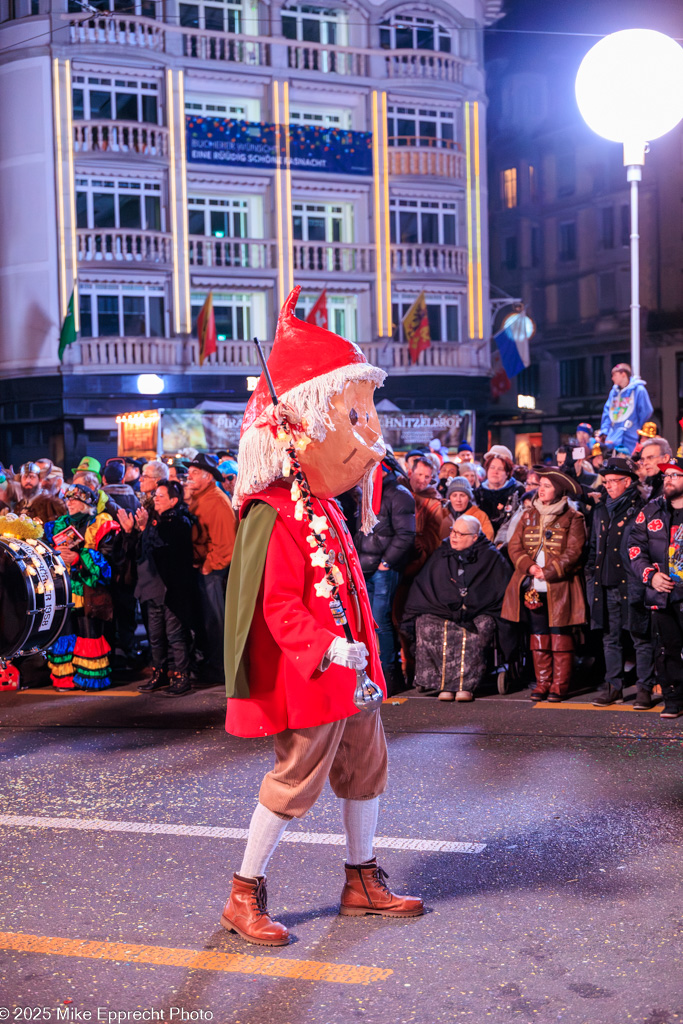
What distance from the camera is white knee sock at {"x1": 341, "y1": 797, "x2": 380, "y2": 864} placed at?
14.6 ft

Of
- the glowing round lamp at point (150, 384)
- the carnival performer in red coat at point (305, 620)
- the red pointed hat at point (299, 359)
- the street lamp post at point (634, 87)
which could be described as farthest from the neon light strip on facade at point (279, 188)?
the carnival performer in red coat at point (305, 620)

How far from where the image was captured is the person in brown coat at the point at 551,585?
8664 mm

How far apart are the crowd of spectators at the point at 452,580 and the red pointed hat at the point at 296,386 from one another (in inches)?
148

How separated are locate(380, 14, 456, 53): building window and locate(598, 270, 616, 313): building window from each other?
13887 mm

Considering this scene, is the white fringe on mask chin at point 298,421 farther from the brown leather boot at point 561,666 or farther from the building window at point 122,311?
the building window at point 122,311

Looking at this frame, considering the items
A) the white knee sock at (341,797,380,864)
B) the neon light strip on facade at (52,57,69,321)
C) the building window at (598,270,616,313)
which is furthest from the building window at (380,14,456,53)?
the white knee sock at (341,797,380,864)

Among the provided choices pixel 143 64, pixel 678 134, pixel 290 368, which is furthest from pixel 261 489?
pixel 678 134

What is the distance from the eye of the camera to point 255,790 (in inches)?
247

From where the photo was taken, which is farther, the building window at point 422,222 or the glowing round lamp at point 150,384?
the building window at point 422,222

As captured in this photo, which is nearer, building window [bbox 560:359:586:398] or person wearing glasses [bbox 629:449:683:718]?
person wearing glasses [bbox 629:449:683:718]

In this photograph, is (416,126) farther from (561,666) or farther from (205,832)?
(205,832)

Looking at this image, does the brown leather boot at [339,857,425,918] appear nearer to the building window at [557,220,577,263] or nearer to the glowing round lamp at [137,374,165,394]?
the glowing round lamp at [137,374,165,394]

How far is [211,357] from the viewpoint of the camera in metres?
29.7

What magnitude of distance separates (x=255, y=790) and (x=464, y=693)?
2850 millimetres
